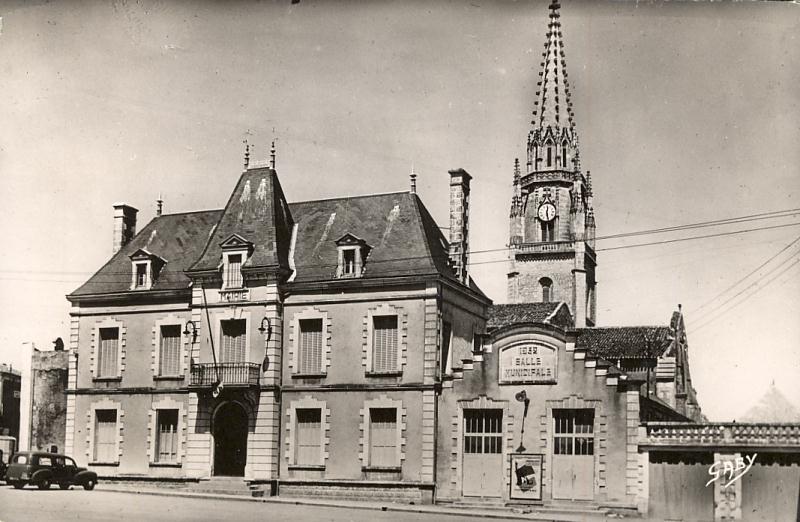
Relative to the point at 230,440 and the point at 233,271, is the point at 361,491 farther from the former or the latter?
the point at 233,271

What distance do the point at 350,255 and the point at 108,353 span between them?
10.2 metres

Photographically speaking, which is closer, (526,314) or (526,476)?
(526,476)

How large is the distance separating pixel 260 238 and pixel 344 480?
8954mm

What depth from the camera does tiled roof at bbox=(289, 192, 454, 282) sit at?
33562 mm

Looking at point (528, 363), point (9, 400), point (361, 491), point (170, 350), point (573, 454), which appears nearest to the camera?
point (573, 454)

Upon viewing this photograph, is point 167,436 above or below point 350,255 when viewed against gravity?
below

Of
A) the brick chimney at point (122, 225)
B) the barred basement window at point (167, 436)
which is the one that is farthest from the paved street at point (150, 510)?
the brick chimney at point (122, 225)

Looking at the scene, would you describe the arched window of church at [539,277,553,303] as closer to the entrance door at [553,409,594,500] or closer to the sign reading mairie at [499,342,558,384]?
the sign reading mairie at [499,342,558,384]

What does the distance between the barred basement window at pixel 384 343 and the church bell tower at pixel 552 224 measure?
36.3 metres

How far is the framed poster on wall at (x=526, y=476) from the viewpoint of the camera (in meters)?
30.1

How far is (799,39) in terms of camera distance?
19859 millimetres

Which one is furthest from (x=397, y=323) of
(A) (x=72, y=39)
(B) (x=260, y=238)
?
(A) (x=72, y=39)

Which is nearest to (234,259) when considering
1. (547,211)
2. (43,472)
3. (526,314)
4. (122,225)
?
(122,225)

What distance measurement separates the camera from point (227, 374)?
33969 mm
